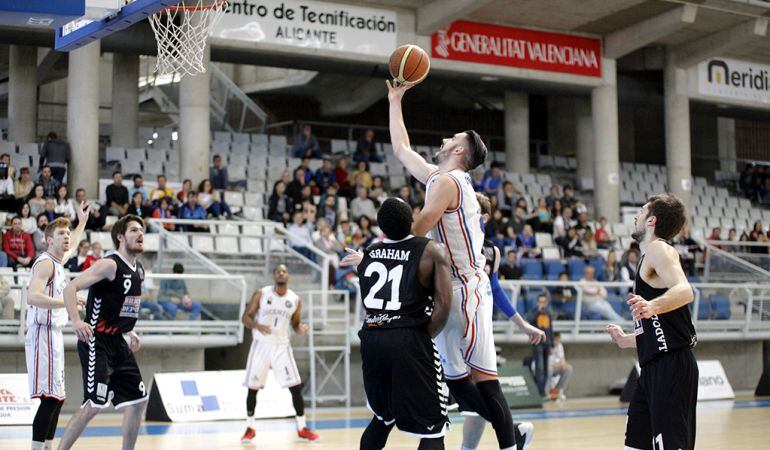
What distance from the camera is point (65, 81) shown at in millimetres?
28906

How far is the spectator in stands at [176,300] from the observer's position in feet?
46.6

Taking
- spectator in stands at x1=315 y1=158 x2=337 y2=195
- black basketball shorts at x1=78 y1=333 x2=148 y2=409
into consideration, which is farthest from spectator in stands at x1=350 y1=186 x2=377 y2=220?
black basketball shorts at x1=78 y1=333 x2=148 y2=409

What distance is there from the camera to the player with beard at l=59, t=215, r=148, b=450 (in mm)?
7441

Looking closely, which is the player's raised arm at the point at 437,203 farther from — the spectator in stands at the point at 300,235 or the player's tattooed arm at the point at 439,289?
the spectator in stands at the point at 300,235

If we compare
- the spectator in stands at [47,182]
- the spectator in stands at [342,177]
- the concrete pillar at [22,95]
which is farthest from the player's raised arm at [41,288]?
the concrete pillar at [22,95]

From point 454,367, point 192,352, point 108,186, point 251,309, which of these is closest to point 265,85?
point 108,186

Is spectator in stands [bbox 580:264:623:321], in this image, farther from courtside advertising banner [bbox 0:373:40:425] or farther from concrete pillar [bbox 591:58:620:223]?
courtside advertising banner [bbox 0:373:40:425]

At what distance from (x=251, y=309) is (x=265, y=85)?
17064 mm

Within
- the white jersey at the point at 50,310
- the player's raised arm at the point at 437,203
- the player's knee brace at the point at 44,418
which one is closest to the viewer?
the player's raised arm at the point at 437,203

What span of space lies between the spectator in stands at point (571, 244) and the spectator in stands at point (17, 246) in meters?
9.85

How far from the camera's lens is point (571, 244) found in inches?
797

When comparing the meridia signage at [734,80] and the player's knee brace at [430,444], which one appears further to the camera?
the meridia signage at [734,80]

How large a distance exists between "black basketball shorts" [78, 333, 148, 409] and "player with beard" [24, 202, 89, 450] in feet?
1.45

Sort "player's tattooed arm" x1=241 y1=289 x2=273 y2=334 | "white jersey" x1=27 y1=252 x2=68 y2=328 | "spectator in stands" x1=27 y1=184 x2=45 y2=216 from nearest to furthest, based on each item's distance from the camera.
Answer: "white jersey" x1=27 y1=252 x2=68 y2=328 < "player's tattooed arm" x1=241 y1=289 x2=273 y2=334 < "spectator in stands" x1=27 y1=184 x2=45 y2=216
